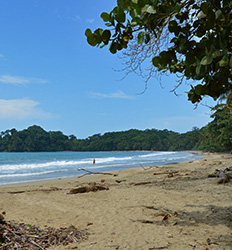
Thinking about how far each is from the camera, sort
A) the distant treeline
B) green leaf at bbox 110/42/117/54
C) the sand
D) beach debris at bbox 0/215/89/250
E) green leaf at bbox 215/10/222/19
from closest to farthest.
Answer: green leaf at bbox 215/10/222/19 → green leaf at bbox 110/42/117/54 → beach debris at bbox 0/215/89/250 → the sand → the distant treeline

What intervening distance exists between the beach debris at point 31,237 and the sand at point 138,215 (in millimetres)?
210

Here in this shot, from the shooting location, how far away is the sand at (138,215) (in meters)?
3.81

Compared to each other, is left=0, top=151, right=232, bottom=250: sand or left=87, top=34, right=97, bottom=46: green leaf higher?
left=87, top=34, right=97, bottom=46: green leaf

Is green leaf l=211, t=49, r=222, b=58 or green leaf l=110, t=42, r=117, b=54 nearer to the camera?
green leaf l=211, t=49, r=222, b=58

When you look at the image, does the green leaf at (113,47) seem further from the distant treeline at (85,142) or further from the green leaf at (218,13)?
the distant treeline at (85,142)

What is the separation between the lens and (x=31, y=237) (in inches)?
150

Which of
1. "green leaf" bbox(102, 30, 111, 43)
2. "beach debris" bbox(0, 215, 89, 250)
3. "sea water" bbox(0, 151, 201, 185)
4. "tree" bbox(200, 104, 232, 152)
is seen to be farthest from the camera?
"tree" bbox(200, 104, 232, 152)

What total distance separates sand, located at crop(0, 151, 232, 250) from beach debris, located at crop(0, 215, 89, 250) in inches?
8.3

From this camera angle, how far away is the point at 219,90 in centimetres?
352

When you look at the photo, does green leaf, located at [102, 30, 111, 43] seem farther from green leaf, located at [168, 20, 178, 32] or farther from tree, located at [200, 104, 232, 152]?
tree, located at [200, 104, 232, 152]

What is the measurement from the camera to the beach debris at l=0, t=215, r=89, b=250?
11.3 feet

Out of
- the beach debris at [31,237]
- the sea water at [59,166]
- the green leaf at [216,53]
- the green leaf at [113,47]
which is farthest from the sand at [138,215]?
the sea water at [59,166]

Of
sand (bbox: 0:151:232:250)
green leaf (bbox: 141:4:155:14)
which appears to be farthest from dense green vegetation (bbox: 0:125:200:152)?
green leaf (bbox: 141:4:155:14)

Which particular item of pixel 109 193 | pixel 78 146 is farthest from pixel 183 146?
pixel 109 193
